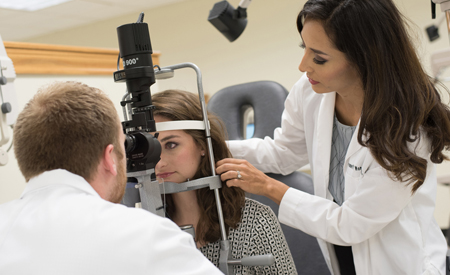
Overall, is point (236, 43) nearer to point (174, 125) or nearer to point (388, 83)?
point (388, 83)

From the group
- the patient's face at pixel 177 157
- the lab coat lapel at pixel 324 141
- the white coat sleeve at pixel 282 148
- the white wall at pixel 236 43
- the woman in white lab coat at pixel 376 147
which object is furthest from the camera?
the white wall at pixel 236 43

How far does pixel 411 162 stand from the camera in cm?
114

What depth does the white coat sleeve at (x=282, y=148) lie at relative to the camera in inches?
62.0

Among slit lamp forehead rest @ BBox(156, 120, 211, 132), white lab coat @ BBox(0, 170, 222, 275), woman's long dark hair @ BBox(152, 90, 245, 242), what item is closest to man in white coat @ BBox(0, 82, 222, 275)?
white lab coat @ BBox(0, 170, 222, 275)

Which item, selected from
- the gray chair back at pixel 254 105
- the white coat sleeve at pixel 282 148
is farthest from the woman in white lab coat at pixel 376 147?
the gray chair back at pixel 254 105

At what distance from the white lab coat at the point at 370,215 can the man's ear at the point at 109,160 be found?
2.34 feet

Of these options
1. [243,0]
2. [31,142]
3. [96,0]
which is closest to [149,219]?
[31,142]

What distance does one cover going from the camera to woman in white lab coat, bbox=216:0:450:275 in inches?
45.6

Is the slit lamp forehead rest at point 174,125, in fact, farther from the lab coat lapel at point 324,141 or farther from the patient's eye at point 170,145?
the lab coat lapel at point 324,141

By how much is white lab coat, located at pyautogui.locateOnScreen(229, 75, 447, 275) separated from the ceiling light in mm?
4378

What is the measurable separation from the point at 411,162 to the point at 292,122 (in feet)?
1.68

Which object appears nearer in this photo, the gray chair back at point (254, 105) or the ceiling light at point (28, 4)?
the gray chair back at point (254, 105)

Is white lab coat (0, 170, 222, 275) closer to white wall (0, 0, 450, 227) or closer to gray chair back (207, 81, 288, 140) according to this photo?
gray chair back (207, 81, 288, 140)

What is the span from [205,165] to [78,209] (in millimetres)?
798
